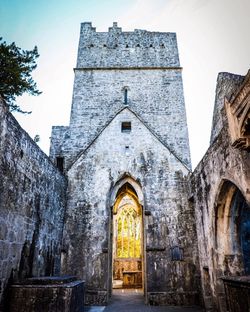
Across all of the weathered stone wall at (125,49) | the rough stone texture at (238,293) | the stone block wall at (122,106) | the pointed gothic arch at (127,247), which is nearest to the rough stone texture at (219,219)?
the rough stone texture at (238,293)

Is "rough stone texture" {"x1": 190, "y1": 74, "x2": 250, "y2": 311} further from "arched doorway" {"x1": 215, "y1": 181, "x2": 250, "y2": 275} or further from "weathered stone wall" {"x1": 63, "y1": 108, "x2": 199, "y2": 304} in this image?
"weathered stone wall" {"x1": 63, "y1": 108, "x2": 199, "y2": 304}

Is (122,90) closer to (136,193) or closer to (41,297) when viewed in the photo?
(136,193)

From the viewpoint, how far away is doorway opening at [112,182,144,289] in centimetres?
1326

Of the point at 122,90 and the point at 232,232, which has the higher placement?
the point at 122,90

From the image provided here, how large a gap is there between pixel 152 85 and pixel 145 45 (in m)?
3.31

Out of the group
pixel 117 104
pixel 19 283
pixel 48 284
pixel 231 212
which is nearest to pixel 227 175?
pixel 231 212

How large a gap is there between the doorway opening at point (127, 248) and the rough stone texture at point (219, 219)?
612cm

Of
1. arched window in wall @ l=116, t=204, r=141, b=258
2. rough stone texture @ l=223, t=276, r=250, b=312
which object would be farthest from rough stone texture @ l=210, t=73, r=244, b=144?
arched window in wall @ l=116, t=204, r=141, b=258

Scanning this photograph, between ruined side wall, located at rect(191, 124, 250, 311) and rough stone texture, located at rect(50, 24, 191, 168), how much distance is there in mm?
4113

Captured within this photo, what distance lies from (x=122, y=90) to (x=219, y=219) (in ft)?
29.4

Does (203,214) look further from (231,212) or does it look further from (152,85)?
(152,85)

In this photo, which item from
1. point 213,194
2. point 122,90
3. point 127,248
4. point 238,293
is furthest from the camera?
point 127,248

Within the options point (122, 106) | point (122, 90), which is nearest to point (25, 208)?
point (122, 106)

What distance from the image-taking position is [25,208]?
559 cm
